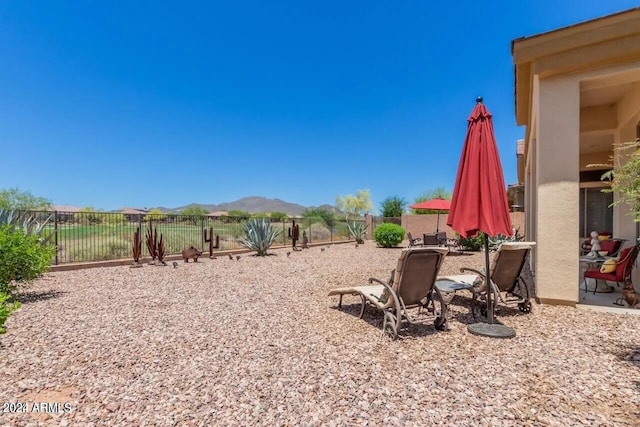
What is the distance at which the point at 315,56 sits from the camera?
2233cm

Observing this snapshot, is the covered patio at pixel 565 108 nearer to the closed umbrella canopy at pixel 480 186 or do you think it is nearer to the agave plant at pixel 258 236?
the closed umbrella canopy at pixel 480 186

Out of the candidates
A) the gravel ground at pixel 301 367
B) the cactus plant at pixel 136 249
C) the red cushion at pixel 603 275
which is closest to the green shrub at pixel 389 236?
the red cushion at pixel 603 275

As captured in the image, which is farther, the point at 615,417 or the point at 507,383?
the point at 507,383

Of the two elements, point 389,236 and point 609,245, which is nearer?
A: point 609,245

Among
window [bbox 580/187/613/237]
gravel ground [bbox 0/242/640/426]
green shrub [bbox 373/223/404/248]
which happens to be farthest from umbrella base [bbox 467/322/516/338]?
green shrub [bbox 373/223/404/248]

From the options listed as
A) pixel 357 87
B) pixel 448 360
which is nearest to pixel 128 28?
pixel 357 87

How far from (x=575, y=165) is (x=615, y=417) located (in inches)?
160

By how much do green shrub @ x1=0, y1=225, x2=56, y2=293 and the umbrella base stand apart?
6.82 metres

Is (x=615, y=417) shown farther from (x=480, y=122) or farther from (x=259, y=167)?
(x=259, y=167)

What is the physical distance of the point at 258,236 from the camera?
1358cm

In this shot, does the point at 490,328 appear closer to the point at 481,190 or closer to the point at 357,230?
the point at 481,190

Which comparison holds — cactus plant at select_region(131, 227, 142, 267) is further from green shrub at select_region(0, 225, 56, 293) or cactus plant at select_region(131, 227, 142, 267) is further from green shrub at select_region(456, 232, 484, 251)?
green shrub at select_region(456, 232, 484, 251)

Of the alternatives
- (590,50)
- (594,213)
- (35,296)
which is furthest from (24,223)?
(594,213)

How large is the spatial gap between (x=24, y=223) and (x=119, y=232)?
188 inches
